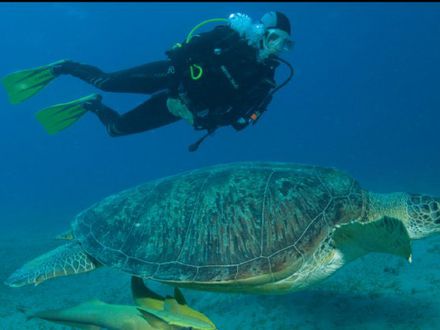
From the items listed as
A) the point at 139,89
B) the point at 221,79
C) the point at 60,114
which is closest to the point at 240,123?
the point at 221,79

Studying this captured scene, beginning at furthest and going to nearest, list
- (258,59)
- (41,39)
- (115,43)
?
(115,43)
(41,39)
(258,59)

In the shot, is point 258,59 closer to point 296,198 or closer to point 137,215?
point 296,198

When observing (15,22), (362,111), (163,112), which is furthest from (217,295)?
(362,111)

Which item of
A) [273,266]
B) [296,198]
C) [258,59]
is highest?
[258,59]

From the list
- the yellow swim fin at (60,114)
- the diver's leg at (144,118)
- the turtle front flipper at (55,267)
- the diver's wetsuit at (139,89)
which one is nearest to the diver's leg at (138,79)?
the diver's wetsuit at (139,89)

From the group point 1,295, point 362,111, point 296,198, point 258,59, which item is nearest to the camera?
point 296,198

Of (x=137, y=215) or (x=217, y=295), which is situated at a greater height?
(x=137, y=215)

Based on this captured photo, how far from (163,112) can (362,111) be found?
326 ft

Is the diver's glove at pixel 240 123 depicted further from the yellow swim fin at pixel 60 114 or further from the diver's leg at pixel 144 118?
the yellow swim fin at pixel 60 114

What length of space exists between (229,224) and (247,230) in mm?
188

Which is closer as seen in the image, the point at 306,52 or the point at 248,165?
the point at 248,165

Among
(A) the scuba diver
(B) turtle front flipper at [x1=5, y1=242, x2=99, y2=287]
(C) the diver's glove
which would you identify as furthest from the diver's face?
(B) turtle front flipper at [x1=5, y1=242, x2=99, y2=287]

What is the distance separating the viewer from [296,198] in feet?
A: 11.6

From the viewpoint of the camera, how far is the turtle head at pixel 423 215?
3.42 meters
